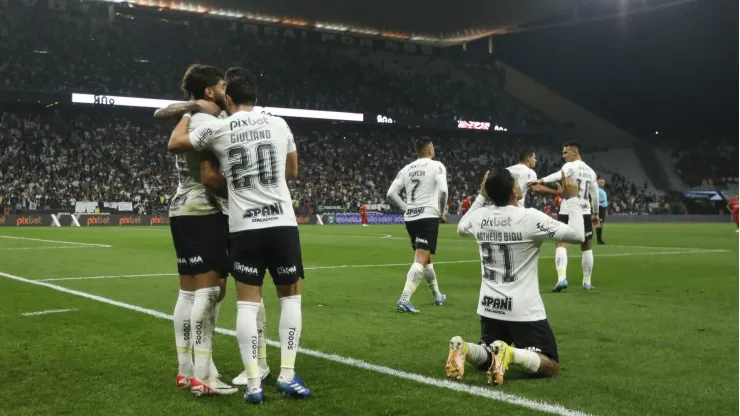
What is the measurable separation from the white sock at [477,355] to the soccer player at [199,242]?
1.73 meters

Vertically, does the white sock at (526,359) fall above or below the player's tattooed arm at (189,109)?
below

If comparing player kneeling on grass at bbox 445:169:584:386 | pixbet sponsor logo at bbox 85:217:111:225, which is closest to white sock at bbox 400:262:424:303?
player kneeling on grass at bbox 445:169:584:386

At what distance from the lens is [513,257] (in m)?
5.53

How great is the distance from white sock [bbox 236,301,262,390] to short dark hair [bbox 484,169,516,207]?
2032 mm

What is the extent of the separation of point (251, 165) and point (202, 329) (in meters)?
1.21

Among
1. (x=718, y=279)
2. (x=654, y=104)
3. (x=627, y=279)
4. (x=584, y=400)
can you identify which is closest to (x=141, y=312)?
(x=584, y=400)

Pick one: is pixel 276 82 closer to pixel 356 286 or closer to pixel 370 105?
pixel 370 105

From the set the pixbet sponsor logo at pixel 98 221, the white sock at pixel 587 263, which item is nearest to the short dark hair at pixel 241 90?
the white sock at pixel 587 263

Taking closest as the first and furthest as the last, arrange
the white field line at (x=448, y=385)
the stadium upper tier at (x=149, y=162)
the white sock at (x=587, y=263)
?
1. the white field line at (x=448, y=385)
2. the white sock at (x=587, y=263)
3. the stadium upper tier at (x=149, y=162)

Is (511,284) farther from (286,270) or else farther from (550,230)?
(286,270)

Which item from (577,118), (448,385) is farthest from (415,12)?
(448,385)

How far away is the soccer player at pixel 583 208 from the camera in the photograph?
11.2 meters

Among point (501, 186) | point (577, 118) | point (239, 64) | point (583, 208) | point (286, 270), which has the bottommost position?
point (286, 270)

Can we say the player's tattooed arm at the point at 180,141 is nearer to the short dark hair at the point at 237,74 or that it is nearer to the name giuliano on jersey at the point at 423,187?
the short dark hair at the point at 237,74
